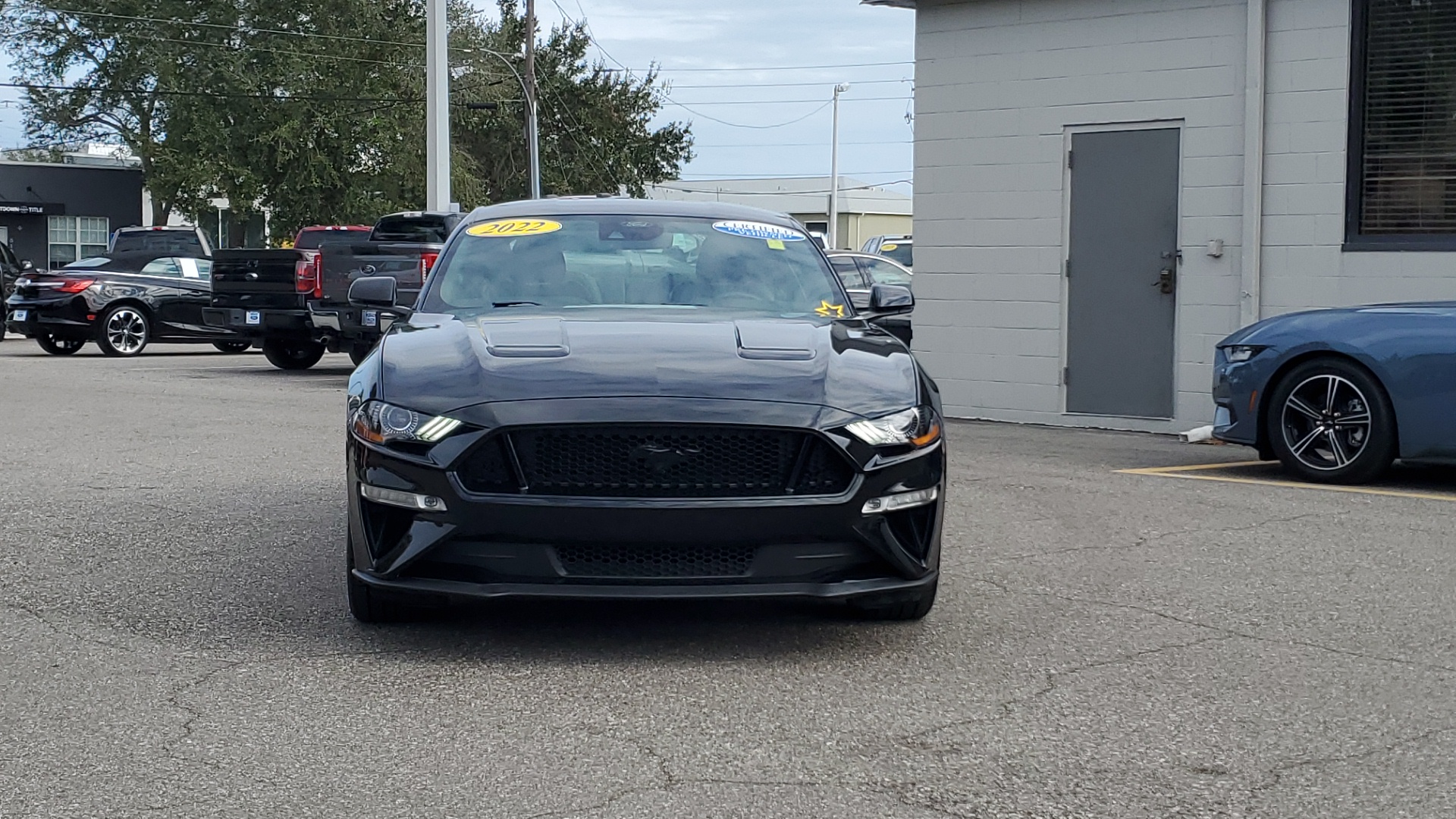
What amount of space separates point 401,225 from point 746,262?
507 inches

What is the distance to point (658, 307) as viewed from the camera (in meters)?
6.34

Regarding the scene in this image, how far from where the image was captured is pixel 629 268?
21.7ft

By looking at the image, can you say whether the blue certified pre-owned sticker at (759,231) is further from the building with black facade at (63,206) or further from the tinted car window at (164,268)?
the building with black facade at (63,206)

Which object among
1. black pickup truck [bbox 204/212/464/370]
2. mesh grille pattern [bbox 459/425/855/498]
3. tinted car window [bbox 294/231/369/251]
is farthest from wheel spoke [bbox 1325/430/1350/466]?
tinted car window [bbox 294/231/369/251]

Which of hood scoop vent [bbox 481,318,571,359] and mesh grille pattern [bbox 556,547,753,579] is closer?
mesh grille pattern [bbox 556,547,753,579]

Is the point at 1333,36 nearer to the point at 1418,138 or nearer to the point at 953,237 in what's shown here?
the point at 1418,138

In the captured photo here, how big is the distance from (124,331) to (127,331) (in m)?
0.05

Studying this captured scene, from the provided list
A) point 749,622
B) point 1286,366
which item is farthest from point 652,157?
point 749,622

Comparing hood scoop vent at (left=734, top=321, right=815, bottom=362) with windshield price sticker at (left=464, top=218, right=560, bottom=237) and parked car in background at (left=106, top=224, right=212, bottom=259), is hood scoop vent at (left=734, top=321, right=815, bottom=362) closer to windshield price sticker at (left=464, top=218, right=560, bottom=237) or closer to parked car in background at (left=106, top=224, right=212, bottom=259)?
windshield price sticker at (left=464, top=218, right=560, bottom=237)

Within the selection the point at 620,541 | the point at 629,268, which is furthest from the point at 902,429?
the point at 629,268

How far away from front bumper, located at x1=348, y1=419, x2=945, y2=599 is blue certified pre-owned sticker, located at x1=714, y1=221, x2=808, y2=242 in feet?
6.43

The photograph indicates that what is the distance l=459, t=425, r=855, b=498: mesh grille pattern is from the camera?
5.04 meters

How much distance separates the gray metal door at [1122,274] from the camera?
13.3 meters

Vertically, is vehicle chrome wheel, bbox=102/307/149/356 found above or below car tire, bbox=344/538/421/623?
above
